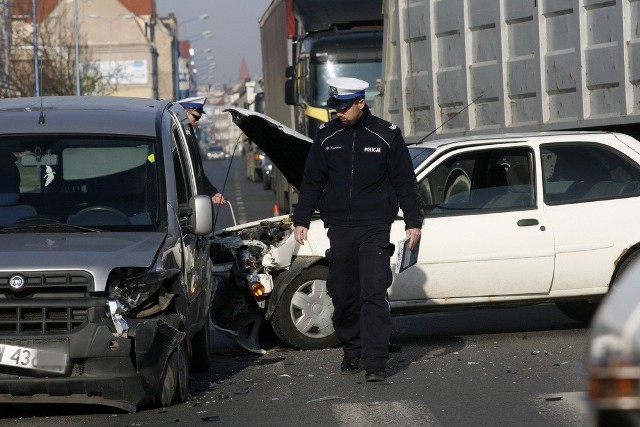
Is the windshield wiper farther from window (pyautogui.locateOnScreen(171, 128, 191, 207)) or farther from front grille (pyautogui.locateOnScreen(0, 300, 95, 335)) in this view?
front grille (pyautogui.locateOnScreen(0, 300, 95, 335))

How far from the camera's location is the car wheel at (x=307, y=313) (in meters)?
10.1

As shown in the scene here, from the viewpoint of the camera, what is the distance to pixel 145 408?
8023 millimetres

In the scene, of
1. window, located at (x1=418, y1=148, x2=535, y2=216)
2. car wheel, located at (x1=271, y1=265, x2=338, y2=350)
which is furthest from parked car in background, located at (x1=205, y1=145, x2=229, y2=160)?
car wheel, located at (x1=271, y1=265, x2=338, y2=350)

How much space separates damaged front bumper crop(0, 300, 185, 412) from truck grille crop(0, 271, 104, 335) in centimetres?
7

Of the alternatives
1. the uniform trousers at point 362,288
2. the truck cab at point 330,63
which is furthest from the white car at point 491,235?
the truck cab at point 330,63

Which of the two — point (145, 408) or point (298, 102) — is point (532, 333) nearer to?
point (145, 408)

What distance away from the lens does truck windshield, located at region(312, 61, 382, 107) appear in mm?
21125

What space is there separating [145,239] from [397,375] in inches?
78.7

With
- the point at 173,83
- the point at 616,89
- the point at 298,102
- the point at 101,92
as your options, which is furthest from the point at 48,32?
the point at 173,83

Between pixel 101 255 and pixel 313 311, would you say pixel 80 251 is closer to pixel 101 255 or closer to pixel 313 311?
pixel 101 255

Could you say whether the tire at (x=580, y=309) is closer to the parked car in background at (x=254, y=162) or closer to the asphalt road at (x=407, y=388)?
the asphalt road at (x=407, y=388)

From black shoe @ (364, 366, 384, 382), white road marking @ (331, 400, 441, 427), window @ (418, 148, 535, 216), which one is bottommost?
white road marking @ (331, 400, 441, 427)

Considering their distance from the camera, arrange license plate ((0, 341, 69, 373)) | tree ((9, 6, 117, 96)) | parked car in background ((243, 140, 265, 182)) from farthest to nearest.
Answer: tree ((9, 6, 117, 96))
parked car in background ((243, 140, 265, 182))
license plate ((0, 341, 69, 373))

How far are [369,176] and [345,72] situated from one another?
1255 centimetres
